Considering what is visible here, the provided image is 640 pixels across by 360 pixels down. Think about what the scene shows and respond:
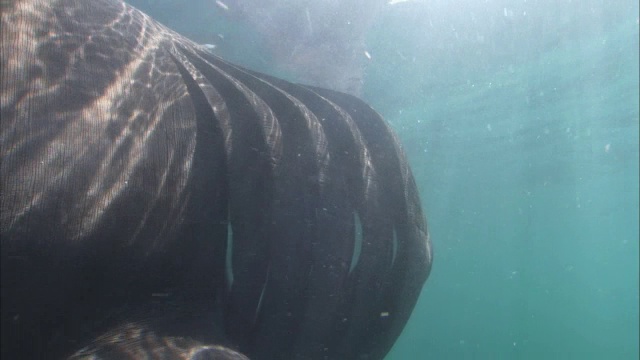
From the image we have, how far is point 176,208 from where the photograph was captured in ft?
6.44

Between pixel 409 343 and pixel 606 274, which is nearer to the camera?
pixel 409 343

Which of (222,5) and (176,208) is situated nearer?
(176,208)

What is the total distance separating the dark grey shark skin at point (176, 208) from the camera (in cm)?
169

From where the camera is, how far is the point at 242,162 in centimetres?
231

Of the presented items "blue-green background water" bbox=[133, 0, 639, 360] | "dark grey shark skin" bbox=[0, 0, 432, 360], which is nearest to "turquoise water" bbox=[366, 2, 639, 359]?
"blue-green background water" bbox=[133, 0, 639, 360]

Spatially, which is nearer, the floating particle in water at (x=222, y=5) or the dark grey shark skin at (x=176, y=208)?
the dark grey shark skin at (x=176, y=208)

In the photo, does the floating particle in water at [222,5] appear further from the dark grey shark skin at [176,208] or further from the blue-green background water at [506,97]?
the dark grey shark skin at [176,208]

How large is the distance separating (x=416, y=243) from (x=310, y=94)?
1.23 m

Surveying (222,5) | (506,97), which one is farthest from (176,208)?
(506,97)

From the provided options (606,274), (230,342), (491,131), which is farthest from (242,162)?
(606,274)

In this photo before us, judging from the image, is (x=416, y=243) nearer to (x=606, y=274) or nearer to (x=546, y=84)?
(x=546, y=84)

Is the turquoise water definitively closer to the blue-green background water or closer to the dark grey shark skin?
the blue-green background water

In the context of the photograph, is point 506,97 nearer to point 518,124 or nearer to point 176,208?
point 518,124

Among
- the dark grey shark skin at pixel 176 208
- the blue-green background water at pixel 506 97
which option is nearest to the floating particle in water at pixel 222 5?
the blue-green background water at pixel 506 97
